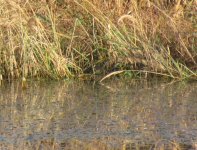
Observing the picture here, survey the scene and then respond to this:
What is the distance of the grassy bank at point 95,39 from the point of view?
291 inches

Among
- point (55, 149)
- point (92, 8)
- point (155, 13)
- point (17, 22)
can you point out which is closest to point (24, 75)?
point (17, 22)

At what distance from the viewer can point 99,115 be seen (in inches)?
234

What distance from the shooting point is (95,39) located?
7848 mm

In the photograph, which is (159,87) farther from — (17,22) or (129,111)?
(17,22)

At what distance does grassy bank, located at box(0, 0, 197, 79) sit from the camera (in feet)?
24.3

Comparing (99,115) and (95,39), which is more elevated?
(95,39)

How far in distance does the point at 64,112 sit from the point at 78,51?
1763 millimetres

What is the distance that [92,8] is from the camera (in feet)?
26.2

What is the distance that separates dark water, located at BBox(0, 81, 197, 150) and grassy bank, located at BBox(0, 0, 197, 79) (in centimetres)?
23

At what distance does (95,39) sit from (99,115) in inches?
80.1

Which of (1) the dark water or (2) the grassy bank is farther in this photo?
(2) the grassy bank

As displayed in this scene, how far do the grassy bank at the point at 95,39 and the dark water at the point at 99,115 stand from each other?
0.23m

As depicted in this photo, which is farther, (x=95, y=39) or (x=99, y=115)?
(x=95, y=39)

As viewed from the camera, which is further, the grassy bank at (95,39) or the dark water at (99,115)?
the grassy bank at (95,39)
